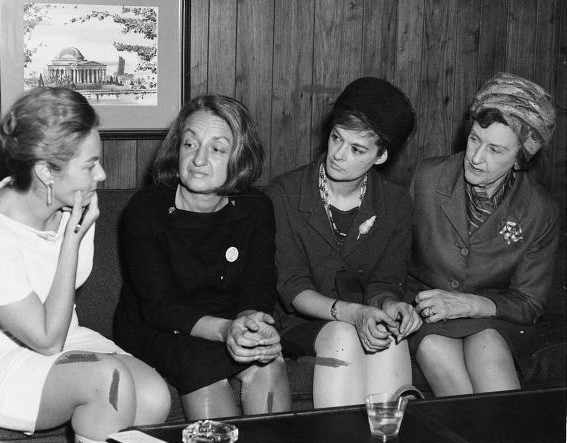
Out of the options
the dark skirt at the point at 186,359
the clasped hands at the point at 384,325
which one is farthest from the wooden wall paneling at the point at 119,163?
the clasped hands at the point at 384,325

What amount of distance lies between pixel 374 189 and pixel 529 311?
567 mm

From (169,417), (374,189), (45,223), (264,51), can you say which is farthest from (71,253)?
(264,51)

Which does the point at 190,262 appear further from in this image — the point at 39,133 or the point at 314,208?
the point at 39,133

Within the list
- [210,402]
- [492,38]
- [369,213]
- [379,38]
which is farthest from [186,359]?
[492,38]

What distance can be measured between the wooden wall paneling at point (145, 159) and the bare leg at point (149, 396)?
3.21 ft

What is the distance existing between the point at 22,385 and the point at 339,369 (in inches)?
31.7

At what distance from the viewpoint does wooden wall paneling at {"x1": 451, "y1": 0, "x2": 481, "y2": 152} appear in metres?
3.36

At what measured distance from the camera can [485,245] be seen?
2758mm

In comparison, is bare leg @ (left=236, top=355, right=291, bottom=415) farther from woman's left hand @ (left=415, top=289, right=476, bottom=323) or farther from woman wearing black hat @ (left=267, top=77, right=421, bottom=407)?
woman's left hand @ (left=415, top=289, right=476, bottom=323)

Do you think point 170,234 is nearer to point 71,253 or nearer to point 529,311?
point 71,253

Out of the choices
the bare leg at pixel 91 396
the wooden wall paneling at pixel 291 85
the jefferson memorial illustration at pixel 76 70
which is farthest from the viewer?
the wooden wall paneling at pixel 291 85

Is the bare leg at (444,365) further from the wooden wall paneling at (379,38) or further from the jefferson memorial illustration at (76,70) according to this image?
the jefferson memorial illustration at (76,70)

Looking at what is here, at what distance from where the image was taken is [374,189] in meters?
2.73

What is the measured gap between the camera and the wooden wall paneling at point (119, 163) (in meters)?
3.00
